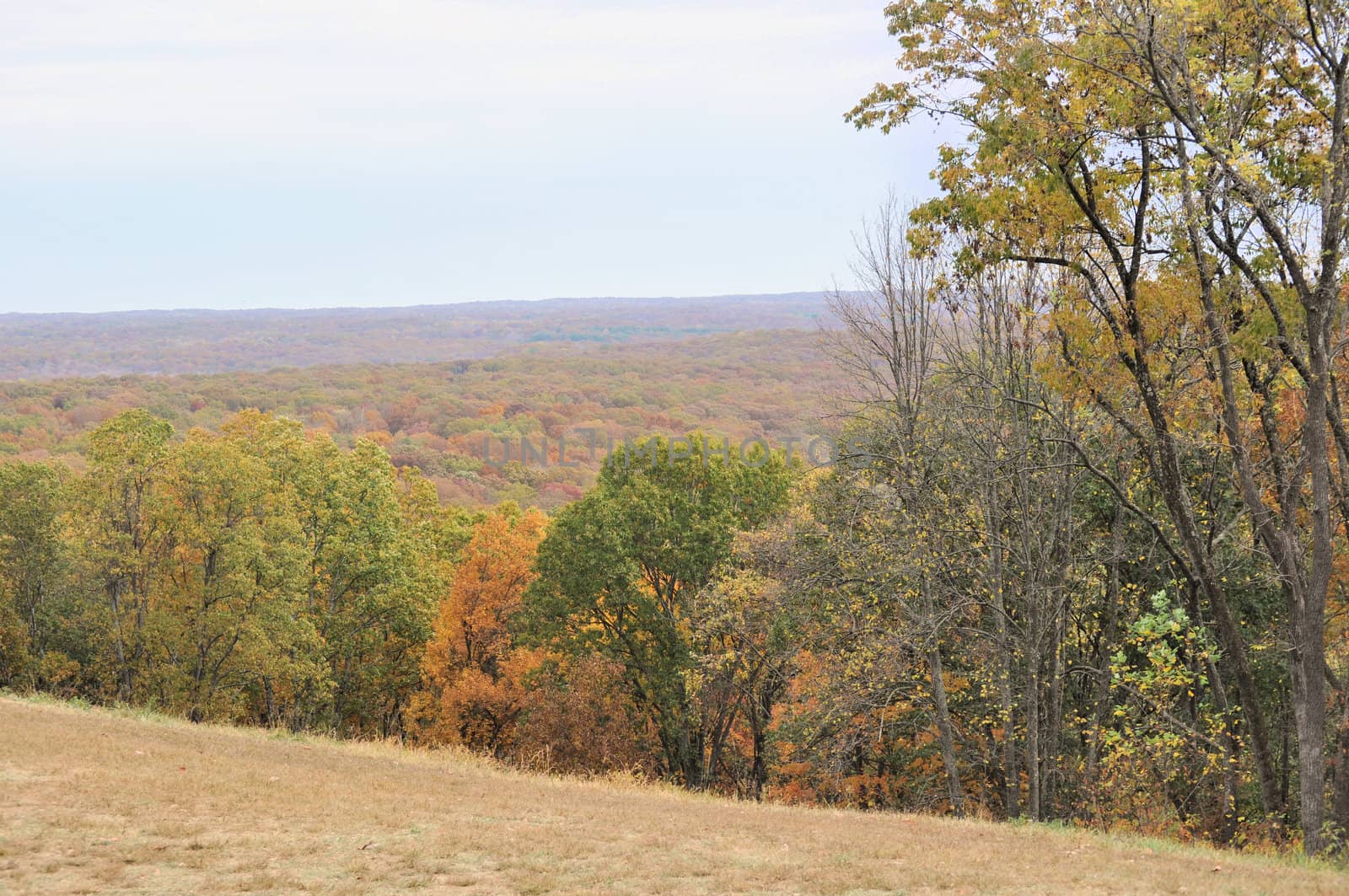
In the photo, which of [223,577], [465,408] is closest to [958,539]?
[223,577]

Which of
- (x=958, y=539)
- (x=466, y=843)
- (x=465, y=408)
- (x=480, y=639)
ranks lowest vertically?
(x=480, y=639)

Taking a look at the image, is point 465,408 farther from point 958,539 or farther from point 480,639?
point 958,539

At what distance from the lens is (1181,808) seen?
19.7m

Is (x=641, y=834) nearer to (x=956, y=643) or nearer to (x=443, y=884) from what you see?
(x=443, y=884)

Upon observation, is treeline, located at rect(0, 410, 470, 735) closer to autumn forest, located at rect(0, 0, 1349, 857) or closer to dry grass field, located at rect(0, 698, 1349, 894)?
autumn forest, located at rect(0, 0, 1349, 857)

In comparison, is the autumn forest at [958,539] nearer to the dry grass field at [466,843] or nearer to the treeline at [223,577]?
the treeline at [223,577]

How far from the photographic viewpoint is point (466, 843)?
10.6 m

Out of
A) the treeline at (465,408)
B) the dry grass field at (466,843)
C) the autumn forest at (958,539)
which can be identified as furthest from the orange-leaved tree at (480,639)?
the treeline at (465,408)

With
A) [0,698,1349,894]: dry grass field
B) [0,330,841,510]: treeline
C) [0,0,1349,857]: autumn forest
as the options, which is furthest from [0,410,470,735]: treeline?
[0,330,841,510]: treeline

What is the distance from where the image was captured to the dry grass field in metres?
9.20

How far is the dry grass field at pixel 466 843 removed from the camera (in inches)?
362

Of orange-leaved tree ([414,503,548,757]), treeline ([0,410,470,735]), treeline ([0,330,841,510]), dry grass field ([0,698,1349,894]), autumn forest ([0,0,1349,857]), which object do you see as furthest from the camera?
treeline ([0,330,841,510])

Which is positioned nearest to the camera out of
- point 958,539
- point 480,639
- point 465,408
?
point 958,539

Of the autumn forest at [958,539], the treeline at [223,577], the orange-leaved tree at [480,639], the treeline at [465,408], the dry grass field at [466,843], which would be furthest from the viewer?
the treeline at [465,408]
